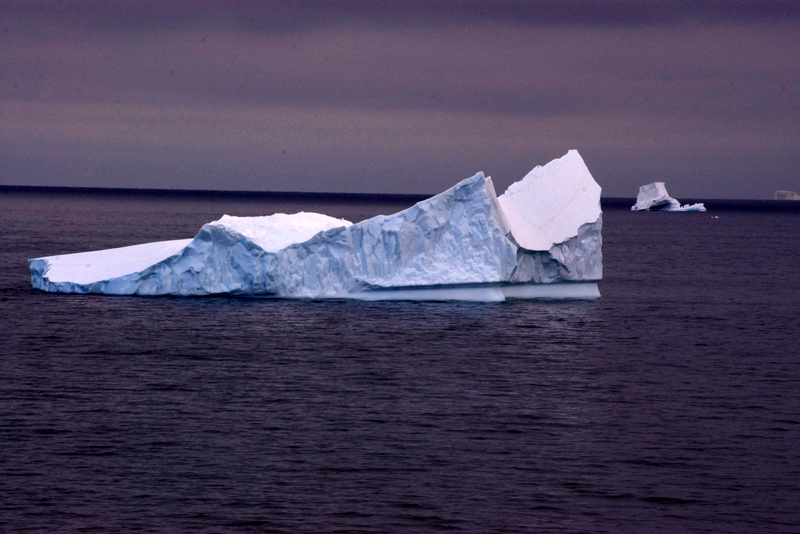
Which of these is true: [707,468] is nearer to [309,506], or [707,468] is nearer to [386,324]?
[309,506]

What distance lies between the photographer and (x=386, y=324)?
25.1m

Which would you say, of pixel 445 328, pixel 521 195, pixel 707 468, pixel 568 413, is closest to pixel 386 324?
pixel 445 328

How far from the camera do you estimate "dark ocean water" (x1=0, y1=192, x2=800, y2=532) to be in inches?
461

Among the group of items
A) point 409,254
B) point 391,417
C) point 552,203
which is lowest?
point 391,417

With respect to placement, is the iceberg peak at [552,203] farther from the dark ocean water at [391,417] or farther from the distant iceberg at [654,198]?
the distant iceberg at [654,198]

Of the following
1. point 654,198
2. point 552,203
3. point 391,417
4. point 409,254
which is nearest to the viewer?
point 391,417

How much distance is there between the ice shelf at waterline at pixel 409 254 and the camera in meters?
26.3

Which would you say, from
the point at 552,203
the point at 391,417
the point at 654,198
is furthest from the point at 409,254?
the point at 654,198

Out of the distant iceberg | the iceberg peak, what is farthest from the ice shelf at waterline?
the distant iceberg

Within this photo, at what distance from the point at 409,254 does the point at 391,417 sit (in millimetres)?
10917

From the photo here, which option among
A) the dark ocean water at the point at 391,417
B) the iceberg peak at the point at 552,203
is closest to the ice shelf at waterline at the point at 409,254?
the iceberg peak at the point at 552,203

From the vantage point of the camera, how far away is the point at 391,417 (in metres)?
15.8

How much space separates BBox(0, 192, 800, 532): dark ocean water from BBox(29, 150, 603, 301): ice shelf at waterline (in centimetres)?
70

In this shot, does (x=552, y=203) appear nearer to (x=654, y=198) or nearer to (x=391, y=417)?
(x=391, y=417)
